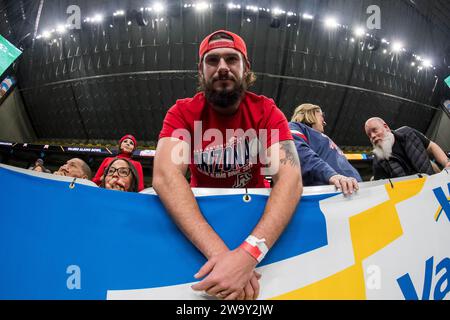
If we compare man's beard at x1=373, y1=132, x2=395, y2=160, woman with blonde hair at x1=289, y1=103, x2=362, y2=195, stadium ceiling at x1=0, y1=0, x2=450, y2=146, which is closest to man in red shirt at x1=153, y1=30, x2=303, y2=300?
woman with blonde hair at x1=289, y1=103, x2=362, y2=195

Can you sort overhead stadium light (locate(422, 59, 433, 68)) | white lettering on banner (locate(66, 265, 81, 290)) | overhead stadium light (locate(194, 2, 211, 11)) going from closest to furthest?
white lettering on banner (locate(66, 265, 81, 290)) < overhead stadium light (locate(194, 2, 211, 11)) < overhead stadium light (locate(422, 59, 433, 68))

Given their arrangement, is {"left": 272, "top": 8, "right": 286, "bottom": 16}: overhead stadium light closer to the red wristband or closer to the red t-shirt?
the red t-shirt

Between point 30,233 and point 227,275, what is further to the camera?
point 30,233

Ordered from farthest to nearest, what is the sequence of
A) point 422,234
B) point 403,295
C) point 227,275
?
1. point 422,234
2. point 403,295
3. point 227,275

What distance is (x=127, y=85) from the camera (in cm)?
721

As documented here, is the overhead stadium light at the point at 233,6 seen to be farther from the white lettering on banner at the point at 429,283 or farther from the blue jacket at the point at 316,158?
the white lettering on banner at the point at 429,283

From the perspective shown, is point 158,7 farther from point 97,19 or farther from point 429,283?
point 429,283

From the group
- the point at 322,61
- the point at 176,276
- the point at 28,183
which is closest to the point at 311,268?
the point at 176,276

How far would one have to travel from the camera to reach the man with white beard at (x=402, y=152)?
7.77 ft

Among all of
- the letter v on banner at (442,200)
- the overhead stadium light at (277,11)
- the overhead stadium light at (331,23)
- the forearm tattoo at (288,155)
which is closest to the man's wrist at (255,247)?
the forearm tattoo at (288,155)

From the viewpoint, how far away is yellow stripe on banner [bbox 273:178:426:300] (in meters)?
0.90

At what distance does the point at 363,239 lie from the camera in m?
1.02

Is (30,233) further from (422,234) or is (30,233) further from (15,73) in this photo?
(15,73)
